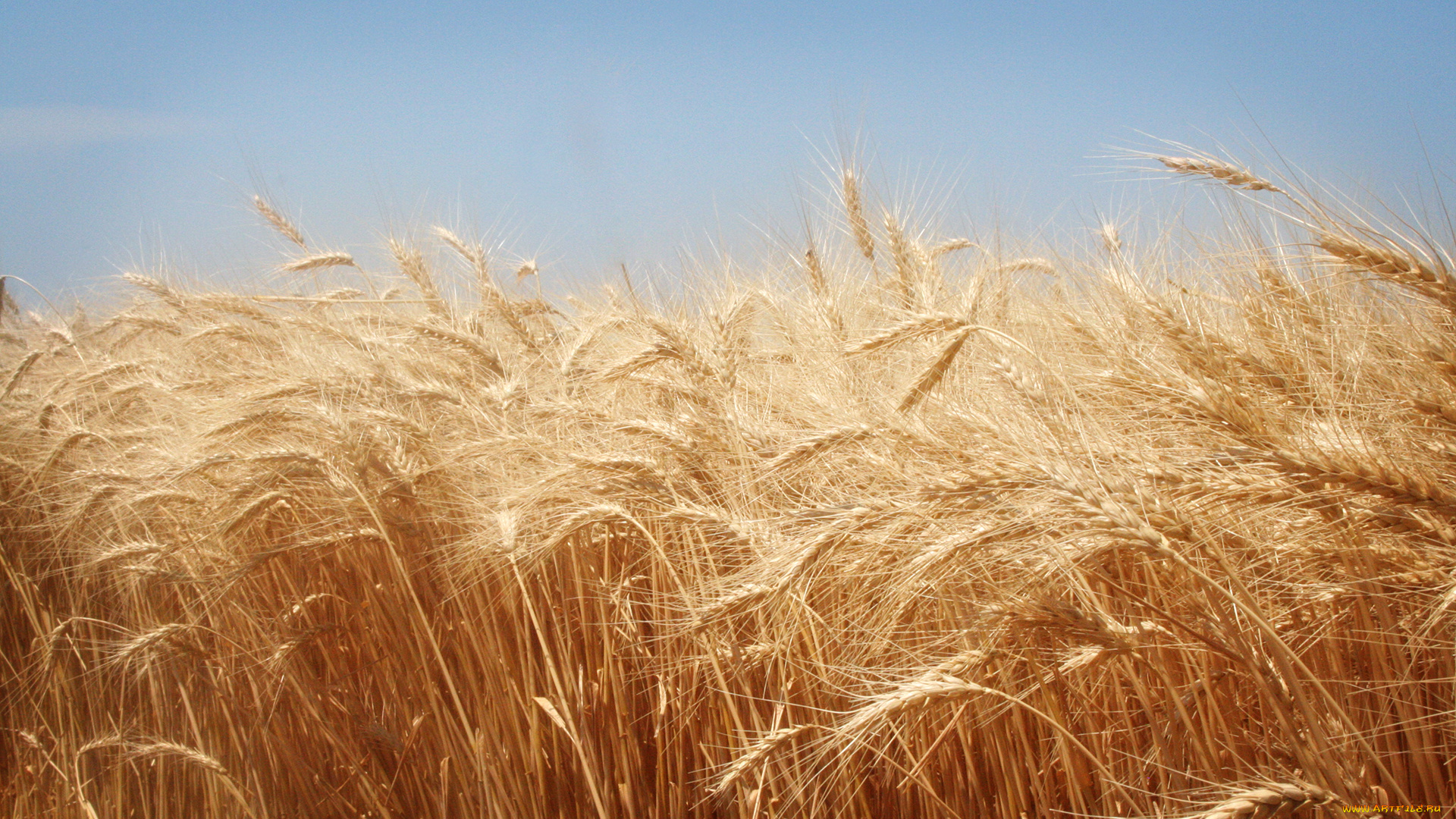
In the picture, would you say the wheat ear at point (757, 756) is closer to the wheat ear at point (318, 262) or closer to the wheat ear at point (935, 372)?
the wheat ear at point (935, 372)

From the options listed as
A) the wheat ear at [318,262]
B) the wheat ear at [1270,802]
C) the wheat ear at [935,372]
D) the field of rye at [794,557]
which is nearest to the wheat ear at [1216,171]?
the field of rye at [794,557]

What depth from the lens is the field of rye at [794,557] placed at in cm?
90

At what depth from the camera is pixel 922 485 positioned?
3.01ft

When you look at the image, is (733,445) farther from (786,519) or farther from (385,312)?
(385,312)

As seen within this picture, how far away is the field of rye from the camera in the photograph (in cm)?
90

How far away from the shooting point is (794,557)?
1.05 m

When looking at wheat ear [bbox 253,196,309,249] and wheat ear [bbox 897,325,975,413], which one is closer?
wheat ear [bbox 897,325,975,413]

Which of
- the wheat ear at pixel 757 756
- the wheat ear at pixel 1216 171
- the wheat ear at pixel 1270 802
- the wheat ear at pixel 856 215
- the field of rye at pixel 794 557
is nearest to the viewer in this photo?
the wheat ear at pixel 1270 802

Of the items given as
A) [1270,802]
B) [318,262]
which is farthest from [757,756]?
[318,262]

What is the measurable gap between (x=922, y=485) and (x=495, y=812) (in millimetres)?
1192

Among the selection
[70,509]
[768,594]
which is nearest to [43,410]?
[70,509]

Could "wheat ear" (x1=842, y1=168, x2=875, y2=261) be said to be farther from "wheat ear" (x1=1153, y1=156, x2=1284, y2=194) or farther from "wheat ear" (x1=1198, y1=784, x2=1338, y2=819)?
"wheat ear" (x1=1198, y1=784, x2=1338, y2=819)

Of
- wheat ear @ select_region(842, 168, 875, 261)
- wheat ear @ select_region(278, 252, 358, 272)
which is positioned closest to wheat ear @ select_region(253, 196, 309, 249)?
wheat ear @ select_region(278, 252, 358, 272)

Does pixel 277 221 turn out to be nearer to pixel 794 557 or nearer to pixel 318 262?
pixel 318 262
